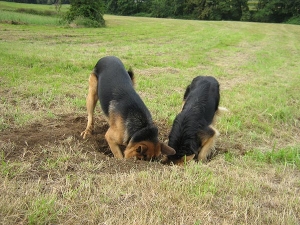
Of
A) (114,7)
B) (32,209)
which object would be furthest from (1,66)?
(114,7)

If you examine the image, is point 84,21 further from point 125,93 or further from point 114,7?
point 114,7

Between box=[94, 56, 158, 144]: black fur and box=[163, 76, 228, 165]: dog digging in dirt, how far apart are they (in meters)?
0.50

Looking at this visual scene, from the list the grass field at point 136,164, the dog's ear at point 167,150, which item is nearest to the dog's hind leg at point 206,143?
the grass field at point 136,164

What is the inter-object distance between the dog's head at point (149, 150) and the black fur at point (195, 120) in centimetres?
32

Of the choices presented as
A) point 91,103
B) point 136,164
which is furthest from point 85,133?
point 136,164

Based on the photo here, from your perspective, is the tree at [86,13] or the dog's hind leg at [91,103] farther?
the tree at [86,13]

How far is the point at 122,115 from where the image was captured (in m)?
4.79

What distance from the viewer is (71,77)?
9000mm

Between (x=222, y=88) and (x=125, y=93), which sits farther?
(x=222, y=88)

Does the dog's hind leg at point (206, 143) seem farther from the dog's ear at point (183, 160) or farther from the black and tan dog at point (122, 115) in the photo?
the black and tan dog at point (122, 115)

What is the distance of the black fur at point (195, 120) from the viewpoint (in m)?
4.70

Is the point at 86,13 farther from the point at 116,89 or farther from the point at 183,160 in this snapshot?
the point at 183,160

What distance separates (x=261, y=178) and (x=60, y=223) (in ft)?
8.40

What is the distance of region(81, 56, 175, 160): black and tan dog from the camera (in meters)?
4.32
